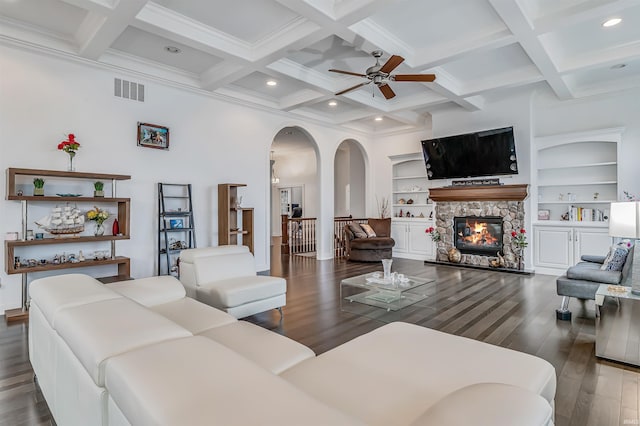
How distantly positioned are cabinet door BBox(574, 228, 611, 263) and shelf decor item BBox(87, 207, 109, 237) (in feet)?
24.0

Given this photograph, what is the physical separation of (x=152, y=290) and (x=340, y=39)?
3.56m

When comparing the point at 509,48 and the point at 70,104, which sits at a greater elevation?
the point at 509,48

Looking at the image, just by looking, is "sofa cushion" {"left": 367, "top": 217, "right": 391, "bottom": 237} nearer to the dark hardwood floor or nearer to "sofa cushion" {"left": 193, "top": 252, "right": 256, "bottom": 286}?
the dark hardwood floor

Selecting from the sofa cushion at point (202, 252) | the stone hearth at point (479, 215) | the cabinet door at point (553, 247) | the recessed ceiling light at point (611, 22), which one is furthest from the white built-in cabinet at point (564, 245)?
the sofa cushion at point (202, 252)

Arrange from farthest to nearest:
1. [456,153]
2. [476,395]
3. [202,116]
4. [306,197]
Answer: [306,197] → [456,153] → [202,116] → [476,395]

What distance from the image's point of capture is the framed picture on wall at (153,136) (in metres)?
4.99

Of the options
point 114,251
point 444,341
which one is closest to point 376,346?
point 444,341

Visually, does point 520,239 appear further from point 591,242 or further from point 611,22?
point 611,22

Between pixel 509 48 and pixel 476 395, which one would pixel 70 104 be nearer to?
pixel 476 395

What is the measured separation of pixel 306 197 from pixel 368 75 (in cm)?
875

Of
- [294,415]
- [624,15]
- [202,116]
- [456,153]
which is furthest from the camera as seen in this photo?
[456,153]

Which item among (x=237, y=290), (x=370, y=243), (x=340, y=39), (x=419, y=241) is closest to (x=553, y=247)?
(x=419, y=241)

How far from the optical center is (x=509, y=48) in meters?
4.61

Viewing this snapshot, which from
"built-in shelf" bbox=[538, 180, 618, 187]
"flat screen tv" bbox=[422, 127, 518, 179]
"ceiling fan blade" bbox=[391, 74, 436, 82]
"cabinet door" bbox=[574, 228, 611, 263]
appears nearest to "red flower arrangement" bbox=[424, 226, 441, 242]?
"flat screen tv" bbox=[422, 127, 518, 179]
